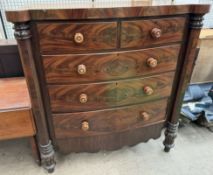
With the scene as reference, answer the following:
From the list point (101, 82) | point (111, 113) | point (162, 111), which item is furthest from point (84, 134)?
point (162, 111)

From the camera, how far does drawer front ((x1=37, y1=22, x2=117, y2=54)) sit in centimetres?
73

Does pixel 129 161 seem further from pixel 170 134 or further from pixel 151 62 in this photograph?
pixel 151 62

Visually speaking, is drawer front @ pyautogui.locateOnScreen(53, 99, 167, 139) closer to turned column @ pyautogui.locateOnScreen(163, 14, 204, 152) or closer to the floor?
turned column @ pyautogui.locateOnScreen(163, 14, 204, 152)

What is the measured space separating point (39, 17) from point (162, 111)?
836 millimetres

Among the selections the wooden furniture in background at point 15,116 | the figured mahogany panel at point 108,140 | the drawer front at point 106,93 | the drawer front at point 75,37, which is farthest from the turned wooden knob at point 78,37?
the figured mahogany panel at point 108,140

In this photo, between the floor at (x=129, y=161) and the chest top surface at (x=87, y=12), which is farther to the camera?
the floor at (x=129, y=161)

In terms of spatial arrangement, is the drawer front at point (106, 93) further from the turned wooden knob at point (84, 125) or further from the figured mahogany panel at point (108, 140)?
the figured mahogany panel at point (108, 140)

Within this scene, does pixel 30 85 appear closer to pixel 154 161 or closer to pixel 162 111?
pixel 162 111

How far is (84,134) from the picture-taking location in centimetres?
103

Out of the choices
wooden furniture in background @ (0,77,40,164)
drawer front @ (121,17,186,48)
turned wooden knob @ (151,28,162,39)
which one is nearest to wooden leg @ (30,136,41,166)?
wooden furniture in background @ (0,77,40,164)

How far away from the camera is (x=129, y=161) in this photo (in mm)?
1262

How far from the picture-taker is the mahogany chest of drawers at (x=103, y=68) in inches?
29.1

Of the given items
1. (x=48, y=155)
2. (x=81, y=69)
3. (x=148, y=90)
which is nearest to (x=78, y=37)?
(x=81, y=69)

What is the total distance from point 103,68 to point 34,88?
33cm
